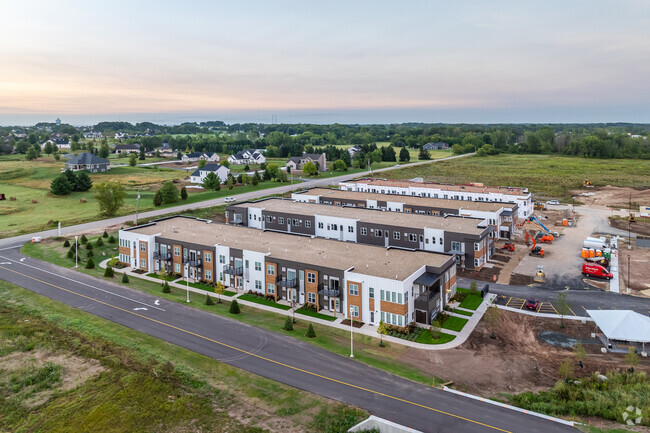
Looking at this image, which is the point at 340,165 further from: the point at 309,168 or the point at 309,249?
the point at 309,249

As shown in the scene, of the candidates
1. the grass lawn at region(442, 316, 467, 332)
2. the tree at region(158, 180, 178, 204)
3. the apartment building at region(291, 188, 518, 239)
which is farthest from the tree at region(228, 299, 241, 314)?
the tree at region(158, 180, 178, 204)

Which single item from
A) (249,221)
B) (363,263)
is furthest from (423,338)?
(249,221)

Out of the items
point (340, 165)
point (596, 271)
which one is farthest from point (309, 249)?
point (340, 165)

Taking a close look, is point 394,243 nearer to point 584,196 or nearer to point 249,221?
point 249,221

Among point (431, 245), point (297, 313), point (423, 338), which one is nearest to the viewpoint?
point (423, 338)

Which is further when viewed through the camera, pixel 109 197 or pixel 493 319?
pixel 109 197

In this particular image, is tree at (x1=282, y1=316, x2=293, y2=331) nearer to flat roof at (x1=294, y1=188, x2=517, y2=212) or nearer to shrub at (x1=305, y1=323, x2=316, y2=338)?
shrub at (x1=305, y1=323, x2=316, y2=338)
